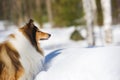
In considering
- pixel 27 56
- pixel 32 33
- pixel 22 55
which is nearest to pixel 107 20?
pixel 32 33

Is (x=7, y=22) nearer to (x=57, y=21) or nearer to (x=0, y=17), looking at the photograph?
(x=0, y=17)

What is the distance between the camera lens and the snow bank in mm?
5414

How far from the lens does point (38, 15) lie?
124ft

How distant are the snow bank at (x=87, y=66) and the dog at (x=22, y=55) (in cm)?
19

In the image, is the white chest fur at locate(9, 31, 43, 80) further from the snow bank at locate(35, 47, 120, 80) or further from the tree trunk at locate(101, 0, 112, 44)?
the tree trunk at locate(101, 0, 112, 44)

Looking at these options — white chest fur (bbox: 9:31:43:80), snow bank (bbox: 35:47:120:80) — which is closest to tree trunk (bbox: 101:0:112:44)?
snow bank (bbox: 35:47:120:80)

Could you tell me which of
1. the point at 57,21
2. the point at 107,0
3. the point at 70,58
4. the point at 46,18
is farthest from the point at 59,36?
the point at 46,18

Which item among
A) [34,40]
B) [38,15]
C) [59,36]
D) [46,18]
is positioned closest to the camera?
[34,40]

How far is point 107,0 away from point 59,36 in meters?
11.7

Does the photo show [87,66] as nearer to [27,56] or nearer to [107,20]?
[27,56]

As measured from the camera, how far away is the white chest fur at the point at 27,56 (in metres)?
5.72

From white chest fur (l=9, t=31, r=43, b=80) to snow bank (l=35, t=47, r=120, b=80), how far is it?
138 millimetres

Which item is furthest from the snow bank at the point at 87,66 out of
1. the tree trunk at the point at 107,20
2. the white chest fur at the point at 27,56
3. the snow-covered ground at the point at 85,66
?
the tree trunk at the point at 107,20

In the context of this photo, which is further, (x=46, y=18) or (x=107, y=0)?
(x=46, y=18)
